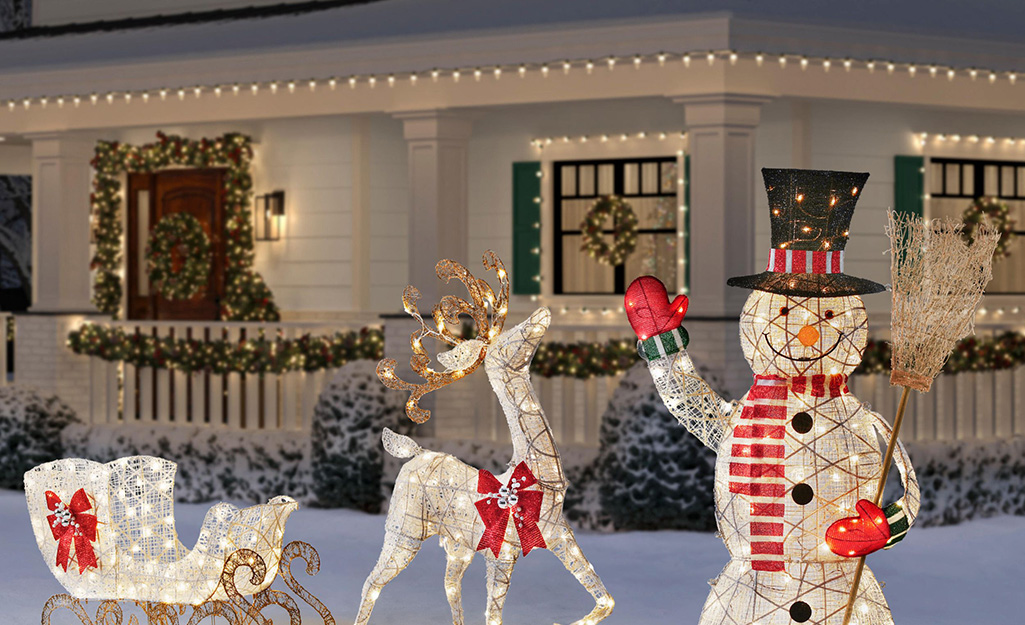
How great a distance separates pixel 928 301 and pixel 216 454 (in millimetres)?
8552

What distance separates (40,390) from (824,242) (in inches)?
381

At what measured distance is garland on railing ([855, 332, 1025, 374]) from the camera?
38.6ft

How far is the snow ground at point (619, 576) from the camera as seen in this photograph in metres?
8.61

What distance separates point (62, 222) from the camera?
556 inches

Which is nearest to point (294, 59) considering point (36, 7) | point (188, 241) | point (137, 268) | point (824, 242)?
point (188, 241)

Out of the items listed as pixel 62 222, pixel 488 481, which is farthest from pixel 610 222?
pixel 488 481

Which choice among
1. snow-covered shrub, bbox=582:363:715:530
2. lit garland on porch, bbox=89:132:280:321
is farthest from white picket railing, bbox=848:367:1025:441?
lit garland on porch, bbox=89:132:280:321

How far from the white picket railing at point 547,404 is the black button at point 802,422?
6146 millimetres

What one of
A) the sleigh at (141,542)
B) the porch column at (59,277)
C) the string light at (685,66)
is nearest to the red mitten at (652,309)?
the sleigh at (141,542)

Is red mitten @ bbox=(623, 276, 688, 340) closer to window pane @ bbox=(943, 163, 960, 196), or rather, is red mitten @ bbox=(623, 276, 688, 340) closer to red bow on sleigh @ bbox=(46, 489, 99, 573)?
red bow on sleigh @ bbox=(46, 489, 99, 573)

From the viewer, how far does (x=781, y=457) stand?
5.45 m

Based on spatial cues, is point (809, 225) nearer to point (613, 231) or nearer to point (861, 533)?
point (861, 533)

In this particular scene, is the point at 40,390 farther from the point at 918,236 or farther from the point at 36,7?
the point at 918,236

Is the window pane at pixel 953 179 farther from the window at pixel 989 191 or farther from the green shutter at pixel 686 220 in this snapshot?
the green shutter at pixel 686 220
